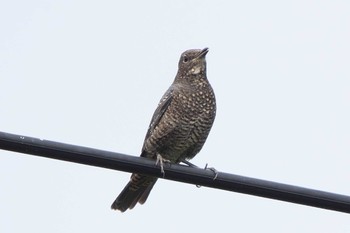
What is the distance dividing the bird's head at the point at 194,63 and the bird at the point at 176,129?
14cm

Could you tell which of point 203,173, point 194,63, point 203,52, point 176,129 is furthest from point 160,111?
point 203,173

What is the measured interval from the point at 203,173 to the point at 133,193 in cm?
289

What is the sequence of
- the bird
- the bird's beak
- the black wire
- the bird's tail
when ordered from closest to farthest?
the black wire → the bird → the bird's tail → the bird's beak

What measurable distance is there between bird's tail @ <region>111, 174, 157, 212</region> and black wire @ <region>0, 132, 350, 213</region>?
278 cm

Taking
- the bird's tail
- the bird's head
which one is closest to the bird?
the bird's tail

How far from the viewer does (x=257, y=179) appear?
17.7ft

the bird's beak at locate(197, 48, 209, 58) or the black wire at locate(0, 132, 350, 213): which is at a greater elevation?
the bird's beak at locate(197, 48, 209, 58)

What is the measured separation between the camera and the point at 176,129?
325 inches

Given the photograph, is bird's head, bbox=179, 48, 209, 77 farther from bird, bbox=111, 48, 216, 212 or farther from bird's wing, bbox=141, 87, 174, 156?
bird's wing, bbox=141, 87, 174, 156

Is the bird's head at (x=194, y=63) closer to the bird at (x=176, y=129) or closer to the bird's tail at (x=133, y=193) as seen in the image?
the bird at (x=176, y=129)

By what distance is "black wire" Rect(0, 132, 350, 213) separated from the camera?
5.17m

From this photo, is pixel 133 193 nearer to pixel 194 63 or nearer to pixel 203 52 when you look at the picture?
pixel 194 63

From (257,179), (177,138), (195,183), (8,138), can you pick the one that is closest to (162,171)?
(195,183)

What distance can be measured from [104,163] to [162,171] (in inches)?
17.0
